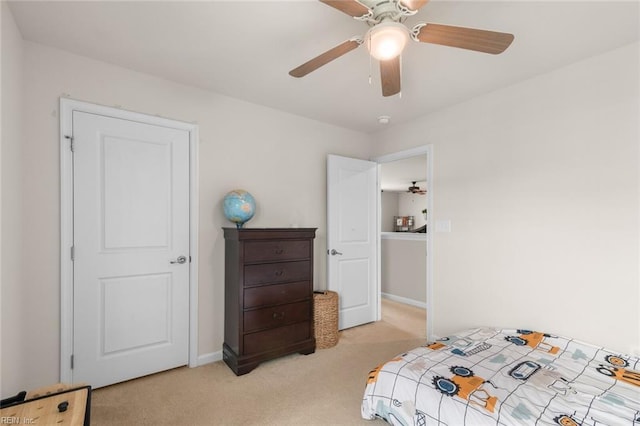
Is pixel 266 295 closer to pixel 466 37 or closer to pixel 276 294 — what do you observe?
pixel 276 294

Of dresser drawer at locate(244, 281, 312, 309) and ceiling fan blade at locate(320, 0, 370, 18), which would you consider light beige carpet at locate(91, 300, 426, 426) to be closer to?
dresser drawer at locate(244, 281, 312, 309)

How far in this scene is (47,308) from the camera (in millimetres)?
2066

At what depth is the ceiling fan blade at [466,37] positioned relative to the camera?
4.46 feet

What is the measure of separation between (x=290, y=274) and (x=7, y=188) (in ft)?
6.44

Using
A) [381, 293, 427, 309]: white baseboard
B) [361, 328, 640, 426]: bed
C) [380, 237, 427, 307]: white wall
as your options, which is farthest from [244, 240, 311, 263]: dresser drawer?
[381, 293, 427, 309]: white baseboard

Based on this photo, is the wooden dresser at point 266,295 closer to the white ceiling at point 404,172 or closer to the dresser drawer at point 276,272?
the dresser drawer at point 276,272

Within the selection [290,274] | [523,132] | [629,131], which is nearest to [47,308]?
[290,274]

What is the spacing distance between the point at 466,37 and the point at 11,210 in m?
2.57

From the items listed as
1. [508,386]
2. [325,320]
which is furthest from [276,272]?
[508,386]

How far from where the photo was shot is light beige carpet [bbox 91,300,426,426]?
193cm

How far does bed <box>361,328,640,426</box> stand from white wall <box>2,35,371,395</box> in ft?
5.59

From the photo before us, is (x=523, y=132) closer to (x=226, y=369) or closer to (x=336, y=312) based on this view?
(x=336, y=312)

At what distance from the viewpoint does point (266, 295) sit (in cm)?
265

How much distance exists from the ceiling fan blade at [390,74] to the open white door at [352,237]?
166 cm
